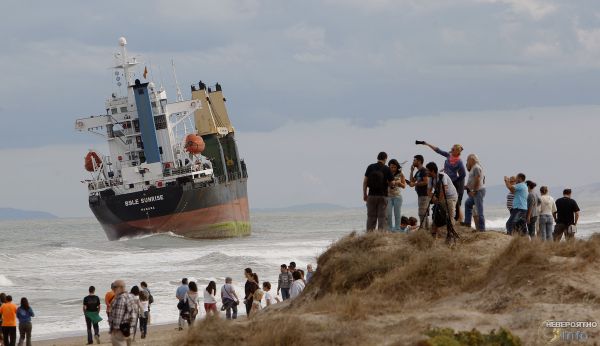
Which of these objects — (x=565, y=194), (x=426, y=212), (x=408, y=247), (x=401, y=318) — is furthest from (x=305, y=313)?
(x=565, y=194)

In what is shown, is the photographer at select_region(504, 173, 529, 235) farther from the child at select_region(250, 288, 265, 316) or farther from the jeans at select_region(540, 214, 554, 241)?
the child at select_region(250, 288, 265, 316)

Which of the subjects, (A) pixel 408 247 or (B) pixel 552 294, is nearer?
(B) pixel 552 294

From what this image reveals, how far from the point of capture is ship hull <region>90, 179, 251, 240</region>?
202 ft

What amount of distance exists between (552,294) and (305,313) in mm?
2616

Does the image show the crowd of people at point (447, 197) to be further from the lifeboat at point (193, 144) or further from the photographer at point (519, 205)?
the lifeboat at point (193, 144)

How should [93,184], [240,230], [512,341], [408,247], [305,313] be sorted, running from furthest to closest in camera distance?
[240,230]
[93,184]
[408,247]
[305,313]
[512,341]

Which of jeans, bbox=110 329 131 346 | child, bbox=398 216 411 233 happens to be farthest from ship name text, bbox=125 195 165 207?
jeans, bbox=110 329 131 346

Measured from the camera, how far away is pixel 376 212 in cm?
1582

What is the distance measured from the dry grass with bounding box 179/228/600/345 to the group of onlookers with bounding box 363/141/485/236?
58cm

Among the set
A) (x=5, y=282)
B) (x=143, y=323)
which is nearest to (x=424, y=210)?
(x=143, y=323)

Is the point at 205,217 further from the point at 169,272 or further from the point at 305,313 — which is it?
the point at 305,313

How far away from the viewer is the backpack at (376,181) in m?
15.3

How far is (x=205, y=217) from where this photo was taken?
63.3 m

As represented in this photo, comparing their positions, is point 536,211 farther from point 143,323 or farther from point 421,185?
point 143,323
